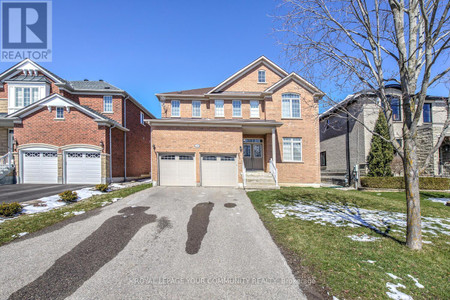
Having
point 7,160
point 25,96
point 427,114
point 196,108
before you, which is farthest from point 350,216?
point 25,96

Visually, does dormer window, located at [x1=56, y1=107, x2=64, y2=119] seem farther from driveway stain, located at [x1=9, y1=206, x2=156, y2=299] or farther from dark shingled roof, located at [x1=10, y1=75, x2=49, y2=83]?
driveway stain, located at [x1=9, y1=206, x2=156, y2=299]

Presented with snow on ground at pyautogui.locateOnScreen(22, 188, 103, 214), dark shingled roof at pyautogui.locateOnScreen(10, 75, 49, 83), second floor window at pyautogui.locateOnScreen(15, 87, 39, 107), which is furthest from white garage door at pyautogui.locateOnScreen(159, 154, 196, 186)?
dark shingled roof at pyautogui.locateOnScreen(10, 75, 49, 83)

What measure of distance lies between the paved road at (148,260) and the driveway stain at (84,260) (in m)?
0.02

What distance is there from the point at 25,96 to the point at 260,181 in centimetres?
2039

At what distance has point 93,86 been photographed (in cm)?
1767

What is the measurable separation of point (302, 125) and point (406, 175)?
1097cm

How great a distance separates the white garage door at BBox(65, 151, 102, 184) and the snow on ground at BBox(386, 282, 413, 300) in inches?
610

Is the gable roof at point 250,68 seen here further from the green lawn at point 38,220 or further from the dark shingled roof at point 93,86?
the green lawn at point 38,220

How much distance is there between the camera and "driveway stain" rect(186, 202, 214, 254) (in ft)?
15.4

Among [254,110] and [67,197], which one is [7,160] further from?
[254,110]

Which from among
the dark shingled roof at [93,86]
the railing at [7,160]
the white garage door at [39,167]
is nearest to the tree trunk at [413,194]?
the white garage door at [39,167]

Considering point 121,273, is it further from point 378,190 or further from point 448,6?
point 378,190

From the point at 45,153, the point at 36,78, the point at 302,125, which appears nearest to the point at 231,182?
the point at 302,125

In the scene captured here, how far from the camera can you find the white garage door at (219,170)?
504 inches
